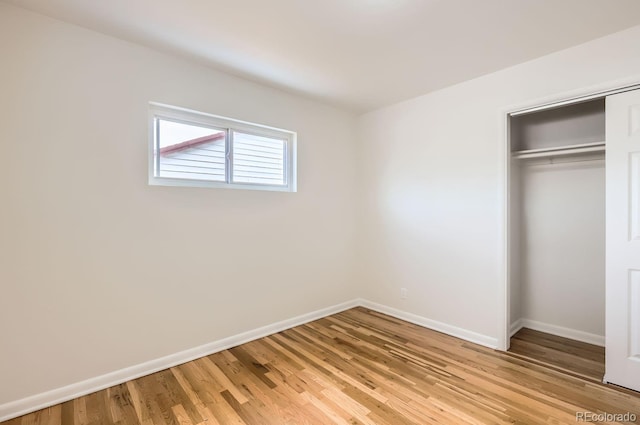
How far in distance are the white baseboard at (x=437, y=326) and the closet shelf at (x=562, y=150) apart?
1.85 meters

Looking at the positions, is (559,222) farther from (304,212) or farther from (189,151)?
(189,151)

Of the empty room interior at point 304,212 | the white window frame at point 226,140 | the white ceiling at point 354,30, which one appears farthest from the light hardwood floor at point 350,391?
the white ceiling at point 354,30

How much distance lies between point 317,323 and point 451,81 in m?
3.01

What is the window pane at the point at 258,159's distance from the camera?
120 inches

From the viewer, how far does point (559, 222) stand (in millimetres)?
3133

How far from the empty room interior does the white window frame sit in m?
0.02

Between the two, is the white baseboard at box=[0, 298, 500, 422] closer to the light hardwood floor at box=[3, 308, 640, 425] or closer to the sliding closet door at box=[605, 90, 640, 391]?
the light hardwood floor at box=[3, 308, 640, 425]

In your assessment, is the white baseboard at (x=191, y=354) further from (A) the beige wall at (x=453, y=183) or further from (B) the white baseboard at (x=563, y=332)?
(B) the white baseboard at (x=563, y=332)

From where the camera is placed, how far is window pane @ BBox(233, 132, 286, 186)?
3.04 metres

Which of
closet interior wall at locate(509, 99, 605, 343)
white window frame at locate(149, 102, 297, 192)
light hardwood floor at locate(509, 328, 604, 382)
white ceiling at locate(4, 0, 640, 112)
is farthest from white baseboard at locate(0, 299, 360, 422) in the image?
closet interior wall at locate(509, 99, 605, 343)

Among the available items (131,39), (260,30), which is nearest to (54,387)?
(131,39)

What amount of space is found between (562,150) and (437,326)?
2156 millimetres

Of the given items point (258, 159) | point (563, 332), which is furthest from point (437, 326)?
point (258, 159)

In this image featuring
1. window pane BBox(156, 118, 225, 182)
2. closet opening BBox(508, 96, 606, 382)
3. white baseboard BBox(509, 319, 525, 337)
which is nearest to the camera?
window pane BBox(156, 118, 225, 182)
